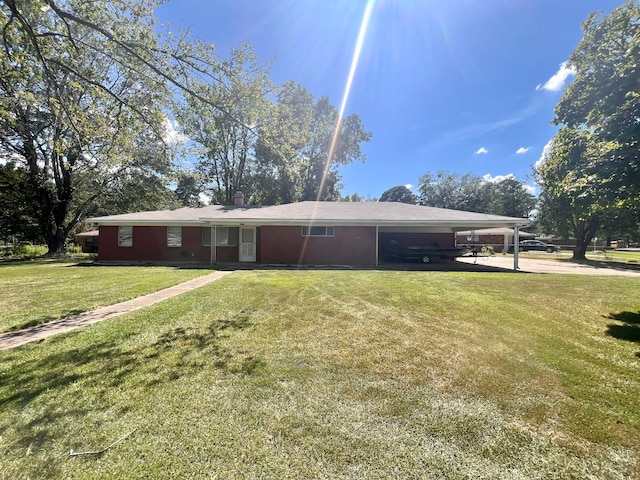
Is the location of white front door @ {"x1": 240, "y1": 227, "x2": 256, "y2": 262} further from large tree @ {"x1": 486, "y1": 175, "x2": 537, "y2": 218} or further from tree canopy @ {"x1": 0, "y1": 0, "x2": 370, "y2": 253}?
large tree @ {"x1": 486, "y1": 175, "x2": 537, "y2": 218}

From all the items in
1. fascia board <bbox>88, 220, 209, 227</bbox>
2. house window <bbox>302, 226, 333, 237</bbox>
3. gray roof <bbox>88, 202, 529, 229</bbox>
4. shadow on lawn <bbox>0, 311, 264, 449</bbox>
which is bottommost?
shadow on lawn <bbox>0, 311, 264, 449</bbox>

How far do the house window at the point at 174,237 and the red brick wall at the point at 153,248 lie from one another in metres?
0.17

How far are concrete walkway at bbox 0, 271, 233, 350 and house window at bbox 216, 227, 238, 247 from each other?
25.6ft

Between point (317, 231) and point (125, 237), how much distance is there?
418 inches

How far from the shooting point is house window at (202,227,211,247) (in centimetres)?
1602

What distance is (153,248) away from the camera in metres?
16.0

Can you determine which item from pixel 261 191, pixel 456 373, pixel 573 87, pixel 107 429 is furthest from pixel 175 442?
pixel 261 191

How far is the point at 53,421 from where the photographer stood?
98.3 inches

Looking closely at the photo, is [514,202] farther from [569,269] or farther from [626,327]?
[626,327]

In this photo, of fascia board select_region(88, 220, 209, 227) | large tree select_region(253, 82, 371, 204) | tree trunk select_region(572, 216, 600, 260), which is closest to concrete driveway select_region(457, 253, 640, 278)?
tree trunk select_region(572, 216, 600, 260)

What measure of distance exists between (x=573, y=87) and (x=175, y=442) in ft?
35.0

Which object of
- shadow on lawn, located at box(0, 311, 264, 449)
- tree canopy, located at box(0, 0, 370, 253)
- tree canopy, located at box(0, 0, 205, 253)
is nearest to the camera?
shadow on lawn, located at box(0, 311, 264, 449)

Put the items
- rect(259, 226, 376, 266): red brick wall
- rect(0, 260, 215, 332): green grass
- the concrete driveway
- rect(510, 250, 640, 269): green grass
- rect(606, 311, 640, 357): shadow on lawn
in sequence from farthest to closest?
rect(510, 250, 640, 269): green grass
rect(259, 226, 376, 266): red brick wall
the concrete driveway
rect(0, 260, 215, 332): green grass
rect(606, 311, 640, 357): shadow on lawn

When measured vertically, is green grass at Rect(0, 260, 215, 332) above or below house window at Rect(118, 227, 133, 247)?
below
